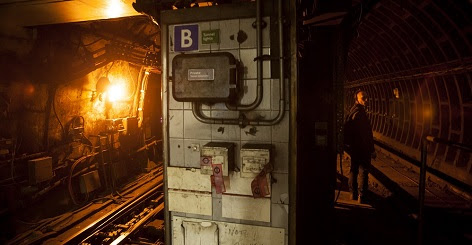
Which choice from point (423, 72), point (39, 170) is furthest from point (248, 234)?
point (423, 72)

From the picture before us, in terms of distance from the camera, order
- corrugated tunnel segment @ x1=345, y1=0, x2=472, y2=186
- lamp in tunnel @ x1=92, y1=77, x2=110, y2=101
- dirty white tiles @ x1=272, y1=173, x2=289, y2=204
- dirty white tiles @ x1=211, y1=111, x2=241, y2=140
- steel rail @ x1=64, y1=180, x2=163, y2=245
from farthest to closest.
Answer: lamp in tunnel @ x1=92, y1=77, x2=110, y2=101
corrugated tunnel segment @ x1=345, y1=0, x2=472, y2=186
steel rail @ x1=64, y1=180, x2=163, y2=245
dirty white tiles @ x1=211, y1=111, x2=241, y2=140
dirty white tiles @ x1=272, y1=173, x2=289, y2=204

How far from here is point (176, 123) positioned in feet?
13.3

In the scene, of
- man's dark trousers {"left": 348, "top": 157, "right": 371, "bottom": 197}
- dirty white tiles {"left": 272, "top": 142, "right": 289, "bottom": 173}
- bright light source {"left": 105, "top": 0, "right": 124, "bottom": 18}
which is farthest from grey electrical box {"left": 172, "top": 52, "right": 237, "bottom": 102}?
man's dark trousers {"left": 348, "top": 157, "right": 371, "bottom": 197}

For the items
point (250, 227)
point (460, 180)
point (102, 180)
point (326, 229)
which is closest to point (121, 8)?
point (250, 227)

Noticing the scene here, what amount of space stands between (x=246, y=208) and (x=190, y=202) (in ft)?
2.72

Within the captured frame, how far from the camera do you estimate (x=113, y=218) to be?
692cm

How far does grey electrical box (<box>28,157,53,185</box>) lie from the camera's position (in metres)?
6.65

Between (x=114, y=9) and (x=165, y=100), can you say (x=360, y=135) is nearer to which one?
(x=165, y=100)

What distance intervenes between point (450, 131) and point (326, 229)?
5.97 meters

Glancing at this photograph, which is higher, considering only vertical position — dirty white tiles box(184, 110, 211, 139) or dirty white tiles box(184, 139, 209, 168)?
dirty white tiles box(184, 110, 211, 139)

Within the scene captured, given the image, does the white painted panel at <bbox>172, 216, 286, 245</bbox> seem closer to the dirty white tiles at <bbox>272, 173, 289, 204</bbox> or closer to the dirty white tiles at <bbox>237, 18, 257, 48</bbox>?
the dirty white tiles at <bbox>272, 173, 289, 204</bbox>

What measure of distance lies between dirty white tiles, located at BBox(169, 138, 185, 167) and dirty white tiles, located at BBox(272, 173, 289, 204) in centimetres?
135

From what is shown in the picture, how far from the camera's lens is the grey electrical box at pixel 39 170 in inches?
262

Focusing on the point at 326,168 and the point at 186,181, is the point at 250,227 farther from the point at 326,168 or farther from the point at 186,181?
the point at 326,168
